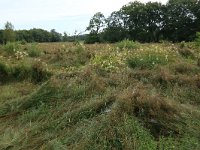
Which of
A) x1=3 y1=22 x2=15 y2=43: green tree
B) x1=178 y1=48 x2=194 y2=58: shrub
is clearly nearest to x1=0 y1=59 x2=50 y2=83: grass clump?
x1=178 y1=48 x2=194 y2=58: shrub

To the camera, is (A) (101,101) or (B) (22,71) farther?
(B) (22,71)

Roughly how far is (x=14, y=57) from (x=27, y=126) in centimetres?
537

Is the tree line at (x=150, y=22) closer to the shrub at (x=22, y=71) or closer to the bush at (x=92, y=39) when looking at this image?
the bush at (x=92, y=39)

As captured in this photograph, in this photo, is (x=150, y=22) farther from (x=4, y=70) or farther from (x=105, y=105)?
(x=105, y=105)

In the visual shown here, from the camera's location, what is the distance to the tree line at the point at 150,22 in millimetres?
32125

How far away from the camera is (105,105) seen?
19.8 feet

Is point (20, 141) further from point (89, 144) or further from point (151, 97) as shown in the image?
point (151, 97)

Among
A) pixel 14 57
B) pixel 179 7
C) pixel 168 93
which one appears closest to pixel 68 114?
pixel 168 93

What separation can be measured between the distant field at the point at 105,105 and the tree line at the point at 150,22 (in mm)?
21820

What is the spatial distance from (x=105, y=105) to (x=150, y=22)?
29702 mm

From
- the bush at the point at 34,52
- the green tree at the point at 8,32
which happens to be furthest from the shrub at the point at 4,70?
the green tree at the point at 8,32

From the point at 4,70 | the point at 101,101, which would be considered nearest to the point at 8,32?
the point at 4,70

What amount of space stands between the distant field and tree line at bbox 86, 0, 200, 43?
21820 mm

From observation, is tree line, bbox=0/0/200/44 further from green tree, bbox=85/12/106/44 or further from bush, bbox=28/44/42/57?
bush, bbox=28/44/42/57
